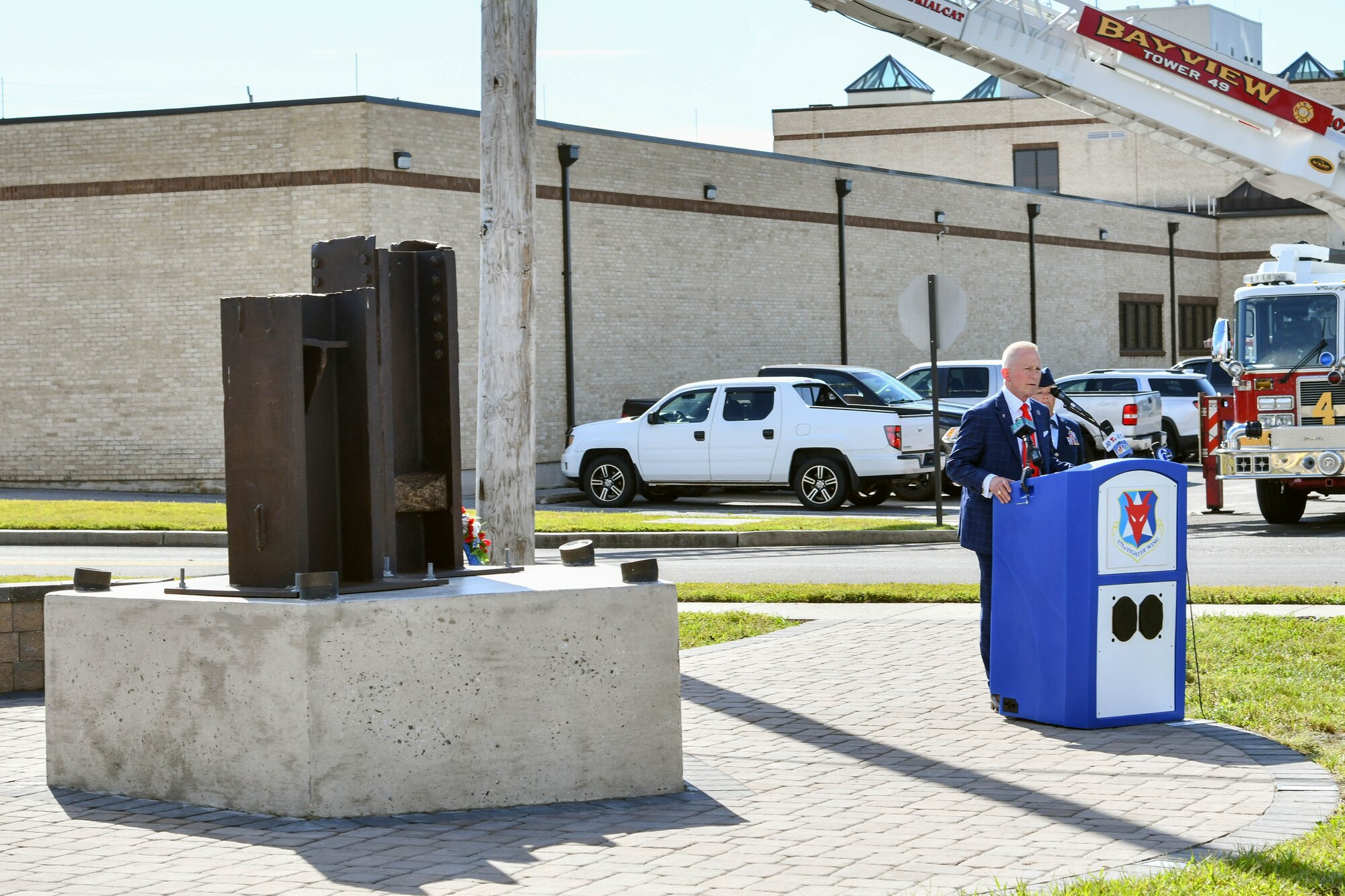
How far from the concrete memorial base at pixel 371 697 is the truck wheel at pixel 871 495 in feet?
50.6

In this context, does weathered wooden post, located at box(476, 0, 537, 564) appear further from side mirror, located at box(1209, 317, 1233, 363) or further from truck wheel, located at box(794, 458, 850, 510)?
truck wheel, located at box(794, 458, 850, 510)

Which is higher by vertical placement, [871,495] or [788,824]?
[871,495]

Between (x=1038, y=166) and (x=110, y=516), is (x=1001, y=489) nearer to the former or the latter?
(x=110, y=516)

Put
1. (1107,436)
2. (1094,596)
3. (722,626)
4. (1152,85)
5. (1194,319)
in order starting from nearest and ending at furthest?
(1094,596), (1107,436), (722,626), (1152,85), (1194,319)

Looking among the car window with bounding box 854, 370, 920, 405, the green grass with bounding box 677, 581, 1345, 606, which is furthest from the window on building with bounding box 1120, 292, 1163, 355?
the green grass with bounding box 677, 581, 1345, 606

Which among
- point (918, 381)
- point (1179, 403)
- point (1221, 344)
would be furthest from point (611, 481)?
point (1179, 403)

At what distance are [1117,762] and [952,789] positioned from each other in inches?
35.9

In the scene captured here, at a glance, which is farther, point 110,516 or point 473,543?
point 110,516

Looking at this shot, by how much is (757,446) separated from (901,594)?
965 centimetres

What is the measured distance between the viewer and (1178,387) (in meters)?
29.6

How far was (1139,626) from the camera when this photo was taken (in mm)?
7809

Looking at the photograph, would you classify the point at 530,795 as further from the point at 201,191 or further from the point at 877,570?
the point at 201,191

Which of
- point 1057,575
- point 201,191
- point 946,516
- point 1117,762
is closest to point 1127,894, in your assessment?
point 1117,762

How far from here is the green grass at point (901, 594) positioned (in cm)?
1206
